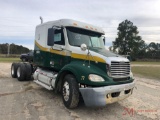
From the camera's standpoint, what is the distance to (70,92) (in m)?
5.82

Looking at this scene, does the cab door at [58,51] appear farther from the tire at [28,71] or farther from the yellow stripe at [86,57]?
the tire at [28,71]

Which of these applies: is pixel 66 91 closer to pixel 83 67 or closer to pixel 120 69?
pixel 83 67

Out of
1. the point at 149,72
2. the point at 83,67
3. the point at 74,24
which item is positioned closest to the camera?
the point at 83,67

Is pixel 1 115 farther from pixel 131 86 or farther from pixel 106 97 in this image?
pixel 131 86

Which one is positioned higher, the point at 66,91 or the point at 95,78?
the point at 95,78

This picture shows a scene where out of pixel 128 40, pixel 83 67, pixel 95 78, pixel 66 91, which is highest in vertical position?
pixel 128 40

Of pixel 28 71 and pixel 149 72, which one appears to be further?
pixel 149 72

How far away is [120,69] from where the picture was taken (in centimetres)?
594

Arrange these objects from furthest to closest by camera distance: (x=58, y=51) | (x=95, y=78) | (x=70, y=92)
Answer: (x=58, y=51) < (x=70, y=92) < (x=95, y=78)

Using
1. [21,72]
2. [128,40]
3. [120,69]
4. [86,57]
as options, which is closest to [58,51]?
[86,57]

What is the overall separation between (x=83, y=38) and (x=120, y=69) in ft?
5.87

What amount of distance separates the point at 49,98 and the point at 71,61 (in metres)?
1.78

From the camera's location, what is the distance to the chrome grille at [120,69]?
5.74 meters

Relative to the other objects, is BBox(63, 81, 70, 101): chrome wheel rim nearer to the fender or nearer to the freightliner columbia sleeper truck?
the freightliner columbia sleeper truck
